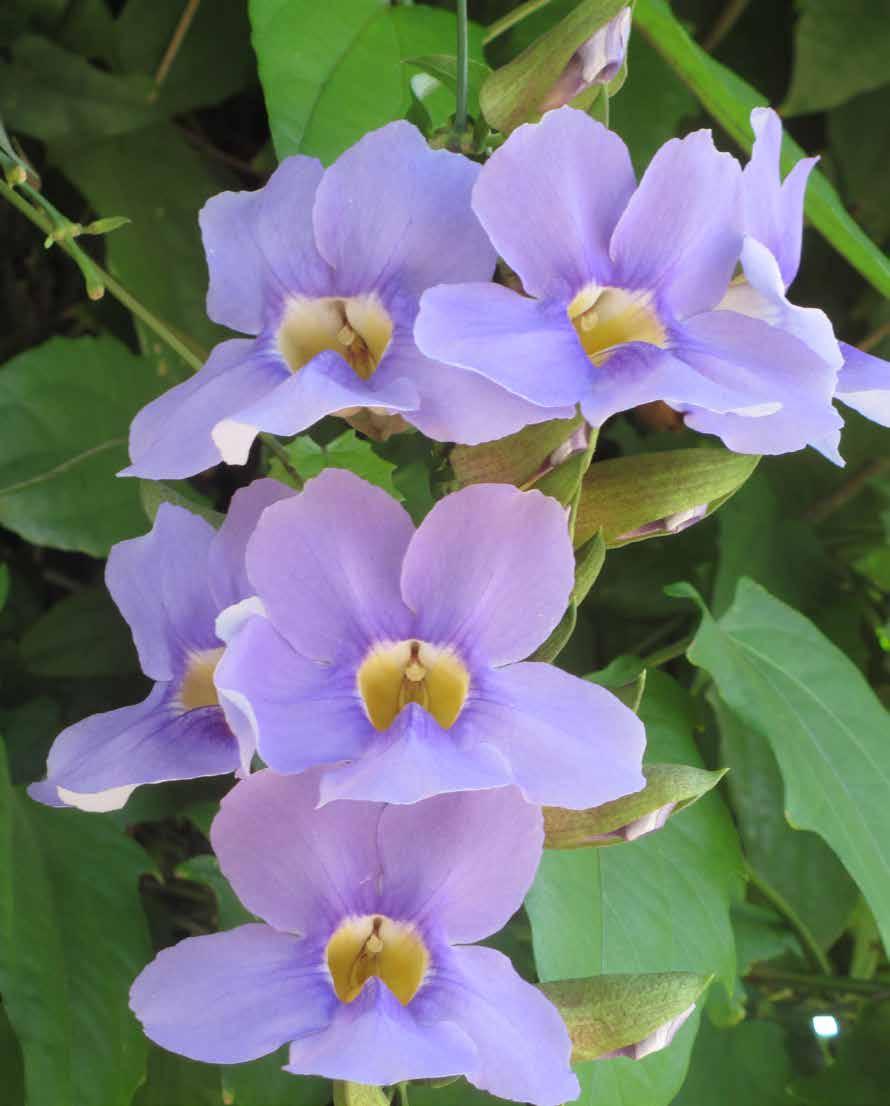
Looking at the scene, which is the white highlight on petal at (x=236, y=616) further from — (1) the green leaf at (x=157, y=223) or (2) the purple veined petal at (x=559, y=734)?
(1) the green leaf at (x=157, y=223)

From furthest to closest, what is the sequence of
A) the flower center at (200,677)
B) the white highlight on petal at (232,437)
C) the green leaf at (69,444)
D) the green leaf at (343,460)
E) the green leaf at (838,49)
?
the green leaf at (838,49) < the green leaf at (69,444) < the green leaf at (343,460) < the flower center at (200,677) < the white highlight on petal at (232,437)

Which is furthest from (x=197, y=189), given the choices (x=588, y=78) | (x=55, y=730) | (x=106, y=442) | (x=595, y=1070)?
(x=595, y=1070)

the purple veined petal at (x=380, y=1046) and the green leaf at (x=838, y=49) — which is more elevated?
the green leaf at (x=838, y=49)

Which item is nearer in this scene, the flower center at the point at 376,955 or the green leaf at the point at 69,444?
the flower center at the point at 376,955

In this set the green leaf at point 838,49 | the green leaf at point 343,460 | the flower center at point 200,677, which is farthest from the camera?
the green leaf at point 838,49

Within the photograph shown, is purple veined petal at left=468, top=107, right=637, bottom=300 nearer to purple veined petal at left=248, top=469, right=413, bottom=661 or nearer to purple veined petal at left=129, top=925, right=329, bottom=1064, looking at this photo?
purple veined petal at left=248, top=469, right=413, bottom=661

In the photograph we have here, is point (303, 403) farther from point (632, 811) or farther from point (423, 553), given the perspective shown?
point (632, 811)

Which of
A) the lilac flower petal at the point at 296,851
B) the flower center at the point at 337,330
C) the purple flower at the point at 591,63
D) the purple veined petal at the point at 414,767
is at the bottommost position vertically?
the lilac flower petal at the point at 296,851

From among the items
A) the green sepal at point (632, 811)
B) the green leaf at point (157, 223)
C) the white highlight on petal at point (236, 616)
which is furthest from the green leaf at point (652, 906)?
the green leaf at point (157, 223)
